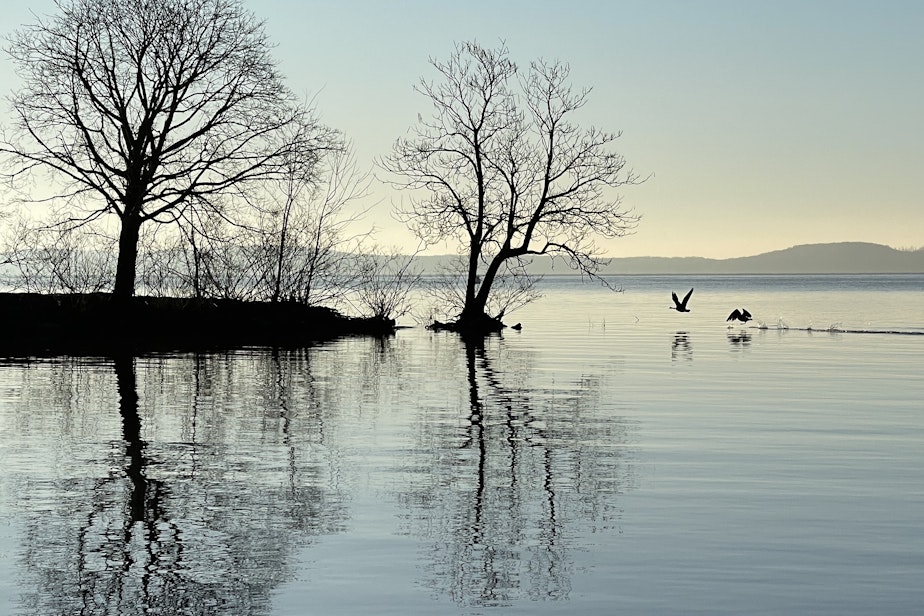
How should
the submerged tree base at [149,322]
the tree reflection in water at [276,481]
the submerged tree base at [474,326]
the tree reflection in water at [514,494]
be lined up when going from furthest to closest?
the submerged tree base at [474,326] → the submerged tree base at [149,322] → the tree reflection in water at [514,494] → the tree reflection in water at [276,481]

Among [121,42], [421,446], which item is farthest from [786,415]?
[121,42]

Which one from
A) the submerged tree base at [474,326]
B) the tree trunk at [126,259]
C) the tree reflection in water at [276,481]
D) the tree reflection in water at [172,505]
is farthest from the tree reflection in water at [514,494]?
A: the submerged tree base at [474,326]

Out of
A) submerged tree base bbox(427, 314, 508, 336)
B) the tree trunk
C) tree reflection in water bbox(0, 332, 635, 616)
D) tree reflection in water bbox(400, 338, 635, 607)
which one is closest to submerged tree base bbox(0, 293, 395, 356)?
the tree trunk

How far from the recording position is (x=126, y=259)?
3969 centimetres

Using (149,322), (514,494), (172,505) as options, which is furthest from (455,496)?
(149,322)

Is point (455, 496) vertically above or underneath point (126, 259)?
underneath

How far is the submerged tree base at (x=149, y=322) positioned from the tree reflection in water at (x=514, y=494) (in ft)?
62.5

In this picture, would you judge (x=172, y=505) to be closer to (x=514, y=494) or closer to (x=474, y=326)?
(x=514, y=494)

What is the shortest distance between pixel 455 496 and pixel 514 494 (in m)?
0.60

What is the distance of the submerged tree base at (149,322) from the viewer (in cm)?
3706

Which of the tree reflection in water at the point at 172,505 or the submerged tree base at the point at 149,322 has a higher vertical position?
the submerged tree base at the point at 149,322

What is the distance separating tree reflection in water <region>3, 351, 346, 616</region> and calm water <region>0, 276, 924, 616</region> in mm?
34

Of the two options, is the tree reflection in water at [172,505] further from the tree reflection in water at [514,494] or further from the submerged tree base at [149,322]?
the submerged tree base at [149,322]

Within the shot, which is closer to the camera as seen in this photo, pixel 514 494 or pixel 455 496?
pixel 455 496
